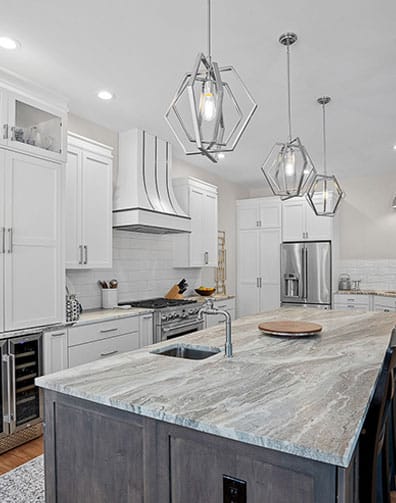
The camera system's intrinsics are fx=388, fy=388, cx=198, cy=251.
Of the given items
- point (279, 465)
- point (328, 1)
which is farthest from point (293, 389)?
point (328, 1)

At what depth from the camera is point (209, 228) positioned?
560cm

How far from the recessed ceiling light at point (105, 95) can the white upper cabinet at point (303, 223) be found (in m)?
3.59

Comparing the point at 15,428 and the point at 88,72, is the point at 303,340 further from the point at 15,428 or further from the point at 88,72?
the point at 88,72

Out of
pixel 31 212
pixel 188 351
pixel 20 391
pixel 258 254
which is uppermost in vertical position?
pixel 31 212

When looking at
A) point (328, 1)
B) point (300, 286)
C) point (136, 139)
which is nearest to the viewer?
point (328, 1)

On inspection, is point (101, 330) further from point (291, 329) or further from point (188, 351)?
point (291, 329)

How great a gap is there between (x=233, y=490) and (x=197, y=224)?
4306 millimetres

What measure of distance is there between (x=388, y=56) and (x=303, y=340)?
6.86ft

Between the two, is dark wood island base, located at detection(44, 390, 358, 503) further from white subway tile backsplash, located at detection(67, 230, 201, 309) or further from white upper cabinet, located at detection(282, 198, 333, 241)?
white upper cabinet, located at detection(282, 198, 333, 241)

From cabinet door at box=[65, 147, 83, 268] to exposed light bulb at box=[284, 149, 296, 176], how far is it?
6.49 feet

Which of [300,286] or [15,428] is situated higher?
[300,286]

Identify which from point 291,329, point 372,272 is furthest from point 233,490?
point 372,272

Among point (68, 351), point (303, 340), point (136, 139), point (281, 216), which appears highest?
point (136, 139)

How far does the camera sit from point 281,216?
637cm
